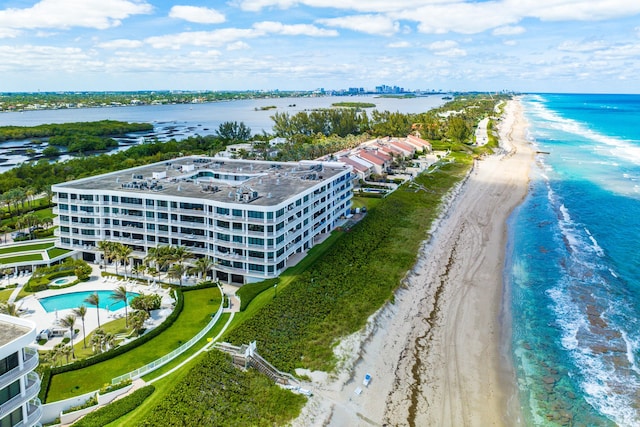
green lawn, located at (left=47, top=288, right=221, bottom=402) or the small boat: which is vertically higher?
green lawn, located at (left=47, top=288, right=221, bottom=402)

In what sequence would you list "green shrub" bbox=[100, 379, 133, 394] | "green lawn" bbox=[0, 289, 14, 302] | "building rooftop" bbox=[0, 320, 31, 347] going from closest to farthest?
"building rooftop" bbox=[0, 320, 31, 347]
"green shrub" bbox=[100, 379, 133, 394]
"green lawn" bbox=[0, 289, 14, 302]

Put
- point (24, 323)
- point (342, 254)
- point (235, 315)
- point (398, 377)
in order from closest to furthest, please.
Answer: point (24, 323), point (398, 377), point (235, 315), point (342, 254)

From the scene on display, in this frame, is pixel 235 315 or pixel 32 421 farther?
pixel 235 315

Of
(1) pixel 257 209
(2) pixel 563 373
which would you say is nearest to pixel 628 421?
(2) pixel 563 373

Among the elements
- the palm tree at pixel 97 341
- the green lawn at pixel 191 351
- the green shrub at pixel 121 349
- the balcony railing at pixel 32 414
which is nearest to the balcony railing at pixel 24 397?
the balcony railing at pixel 32 414

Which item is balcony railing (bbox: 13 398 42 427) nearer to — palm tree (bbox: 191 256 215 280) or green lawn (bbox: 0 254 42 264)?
palm tree (bbox: 191 256 215 280)

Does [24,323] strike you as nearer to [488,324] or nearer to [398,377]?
[398,377]

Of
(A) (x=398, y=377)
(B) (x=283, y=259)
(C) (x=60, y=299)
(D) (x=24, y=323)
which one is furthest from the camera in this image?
(B) (x=283, y=259)

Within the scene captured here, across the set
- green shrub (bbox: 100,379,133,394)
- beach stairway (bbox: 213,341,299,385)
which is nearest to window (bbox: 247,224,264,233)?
beach stairway (bbox: 213,341,299,385)
